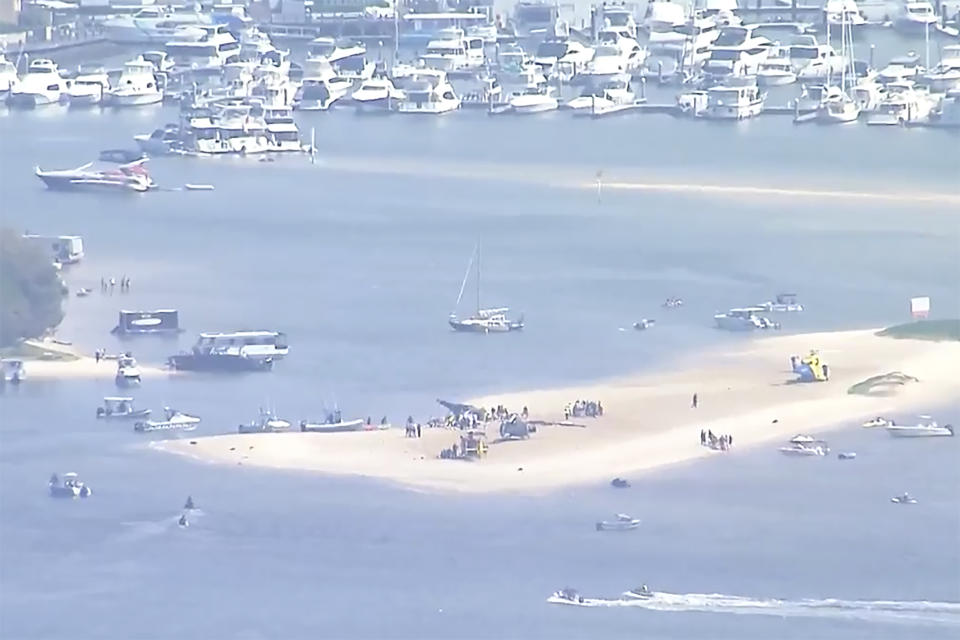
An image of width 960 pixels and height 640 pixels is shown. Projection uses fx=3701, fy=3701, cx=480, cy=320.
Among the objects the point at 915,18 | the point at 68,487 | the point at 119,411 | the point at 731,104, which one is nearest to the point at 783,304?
the point at 119,411

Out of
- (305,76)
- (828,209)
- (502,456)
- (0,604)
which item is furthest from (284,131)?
(0,604)

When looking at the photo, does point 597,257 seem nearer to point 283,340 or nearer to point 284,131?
point 283,340

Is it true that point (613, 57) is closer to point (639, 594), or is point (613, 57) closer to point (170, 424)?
point (170, 424)

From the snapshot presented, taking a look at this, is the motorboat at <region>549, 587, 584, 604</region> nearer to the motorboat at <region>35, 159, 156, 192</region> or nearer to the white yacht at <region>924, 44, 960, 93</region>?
the motorboat at <region>35, 159, 156, 192</region>

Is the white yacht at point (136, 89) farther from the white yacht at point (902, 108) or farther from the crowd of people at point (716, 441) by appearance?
the crowd of people at point (716, 441)

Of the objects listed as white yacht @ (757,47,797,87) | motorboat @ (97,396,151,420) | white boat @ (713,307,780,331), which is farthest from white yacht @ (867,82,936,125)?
motorboat @ (97,396,151,420)

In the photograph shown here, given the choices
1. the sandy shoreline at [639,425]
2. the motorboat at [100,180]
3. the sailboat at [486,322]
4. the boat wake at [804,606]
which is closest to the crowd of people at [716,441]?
the sandy shoreline at [639,425]
